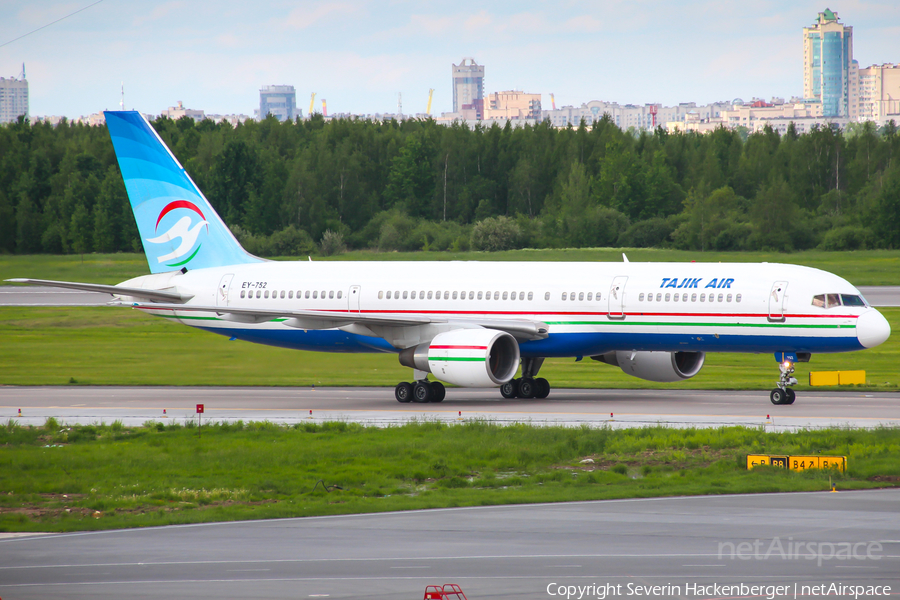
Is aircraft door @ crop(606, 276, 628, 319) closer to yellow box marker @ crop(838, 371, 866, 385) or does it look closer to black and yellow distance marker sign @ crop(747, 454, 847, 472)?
yellow box marker @ crop(838, 371, 866, 385)

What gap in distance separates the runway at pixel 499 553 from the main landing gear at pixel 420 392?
16.8 meters

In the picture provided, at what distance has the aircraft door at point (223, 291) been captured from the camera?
41188 mm

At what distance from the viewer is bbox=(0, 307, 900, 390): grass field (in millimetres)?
40750

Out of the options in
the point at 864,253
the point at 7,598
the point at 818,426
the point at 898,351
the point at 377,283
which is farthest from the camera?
the point at 864,253

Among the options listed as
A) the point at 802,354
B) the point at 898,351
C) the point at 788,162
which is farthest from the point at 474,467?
the point at 788,162

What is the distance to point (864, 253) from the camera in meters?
99.9

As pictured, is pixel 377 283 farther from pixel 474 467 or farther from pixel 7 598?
pixel 7 598

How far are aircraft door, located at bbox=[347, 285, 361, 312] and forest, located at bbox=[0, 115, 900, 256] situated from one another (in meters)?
50.7

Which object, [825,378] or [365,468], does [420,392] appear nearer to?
[365,468]

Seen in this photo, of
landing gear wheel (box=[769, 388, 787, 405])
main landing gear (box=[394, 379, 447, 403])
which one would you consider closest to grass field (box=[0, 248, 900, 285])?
main landing gear (box=[394, 379, 447, 403])

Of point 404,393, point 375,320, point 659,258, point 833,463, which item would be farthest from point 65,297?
point 833,463

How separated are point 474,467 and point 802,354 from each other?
14452 millimetres

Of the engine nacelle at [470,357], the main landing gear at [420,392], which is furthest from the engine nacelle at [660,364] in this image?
the main landing gear at [420,392]

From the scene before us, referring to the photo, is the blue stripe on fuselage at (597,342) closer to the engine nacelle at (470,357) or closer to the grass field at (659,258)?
the engine nacelle at (470,357)
